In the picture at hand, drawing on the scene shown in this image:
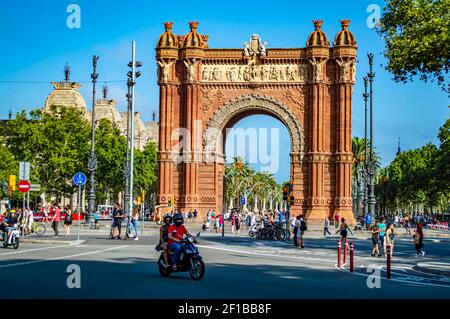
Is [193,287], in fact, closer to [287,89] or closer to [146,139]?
[287,89]

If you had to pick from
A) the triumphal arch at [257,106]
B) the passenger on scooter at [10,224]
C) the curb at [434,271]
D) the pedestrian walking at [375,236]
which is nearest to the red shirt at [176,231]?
the curb at [434,271]

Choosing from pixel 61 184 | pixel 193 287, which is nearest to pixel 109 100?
pixel 61 184

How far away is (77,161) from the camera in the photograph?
249 ft

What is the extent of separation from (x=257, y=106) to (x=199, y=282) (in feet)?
137

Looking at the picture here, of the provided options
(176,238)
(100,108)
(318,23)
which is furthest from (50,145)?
(176,238)

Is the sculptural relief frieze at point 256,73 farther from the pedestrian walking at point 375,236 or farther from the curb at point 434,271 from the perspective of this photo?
the curb at point 434,271

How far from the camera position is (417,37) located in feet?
95.3

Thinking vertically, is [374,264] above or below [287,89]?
below

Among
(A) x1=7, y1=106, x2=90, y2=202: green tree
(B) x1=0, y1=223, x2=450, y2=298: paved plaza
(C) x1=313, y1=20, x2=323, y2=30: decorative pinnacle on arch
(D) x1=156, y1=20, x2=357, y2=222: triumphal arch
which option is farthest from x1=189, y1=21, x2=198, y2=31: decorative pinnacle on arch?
(B) x1=0, y1=223, x2=450, y2=298: paved plaza

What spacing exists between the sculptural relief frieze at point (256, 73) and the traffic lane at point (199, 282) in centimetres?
3563

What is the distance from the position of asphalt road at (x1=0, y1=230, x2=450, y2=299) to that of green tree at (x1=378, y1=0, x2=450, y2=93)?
8116 mm

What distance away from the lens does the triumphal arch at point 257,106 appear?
5581cm

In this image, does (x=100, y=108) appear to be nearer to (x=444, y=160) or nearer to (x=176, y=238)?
(x=444, y=160)
